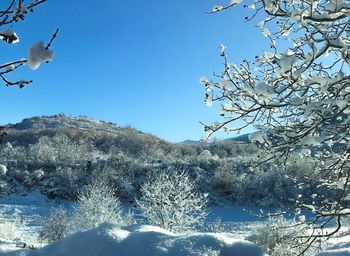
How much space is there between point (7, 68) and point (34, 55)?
1.79ft

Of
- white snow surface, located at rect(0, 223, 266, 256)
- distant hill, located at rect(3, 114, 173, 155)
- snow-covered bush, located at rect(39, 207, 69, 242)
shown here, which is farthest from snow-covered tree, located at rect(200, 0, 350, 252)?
distant hill, located at rect(3, 114, 173, 155)

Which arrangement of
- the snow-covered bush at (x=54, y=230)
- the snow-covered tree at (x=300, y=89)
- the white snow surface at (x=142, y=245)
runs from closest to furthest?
the snow-covered tree at (x=300, y=89) → the white snow surface at (x=142, y=245) → the snow-covered bush at (x=54, y=230)

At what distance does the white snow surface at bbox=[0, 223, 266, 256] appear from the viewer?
234 inches

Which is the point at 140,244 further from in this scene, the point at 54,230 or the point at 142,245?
the point at 54,230

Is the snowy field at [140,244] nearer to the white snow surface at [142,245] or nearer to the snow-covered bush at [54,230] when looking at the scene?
the white snow surface at [142,245]

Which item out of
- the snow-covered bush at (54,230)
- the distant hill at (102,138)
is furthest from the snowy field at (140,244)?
the distant hill at (102,138)

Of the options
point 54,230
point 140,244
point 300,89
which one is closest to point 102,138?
point 54,230

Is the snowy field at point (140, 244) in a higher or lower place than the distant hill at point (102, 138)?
lower

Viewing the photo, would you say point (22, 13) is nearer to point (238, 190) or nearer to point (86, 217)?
point (86, 217)

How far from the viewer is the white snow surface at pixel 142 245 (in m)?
5.95

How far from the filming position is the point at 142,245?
19.7 ft

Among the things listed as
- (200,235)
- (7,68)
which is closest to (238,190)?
(200,235)

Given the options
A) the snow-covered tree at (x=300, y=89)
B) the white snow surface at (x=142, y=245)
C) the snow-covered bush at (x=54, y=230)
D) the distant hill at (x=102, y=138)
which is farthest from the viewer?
the distant hill at (x=102, y=138)

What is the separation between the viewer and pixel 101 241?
20.2 ft
